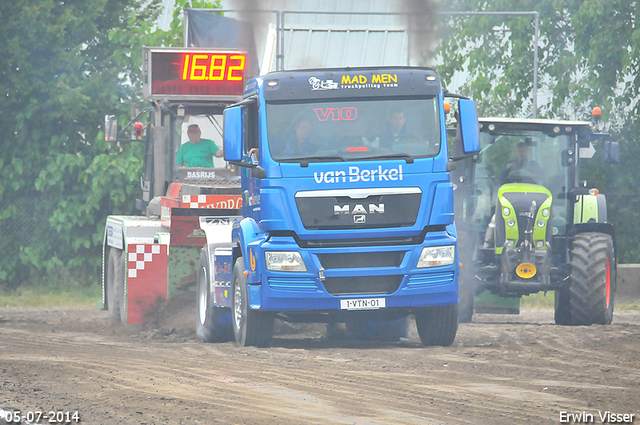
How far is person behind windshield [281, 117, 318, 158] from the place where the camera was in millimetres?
10031

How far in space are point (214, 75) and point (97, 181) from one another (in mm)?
5877

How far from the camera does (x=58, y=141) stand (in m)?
19.7

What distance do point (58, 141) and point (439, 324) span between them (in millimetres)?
11332

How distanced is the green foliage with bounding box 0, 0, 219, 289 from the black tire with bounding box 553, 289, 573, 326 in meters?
8.89

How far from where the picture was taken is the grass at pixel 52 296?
60.8ft

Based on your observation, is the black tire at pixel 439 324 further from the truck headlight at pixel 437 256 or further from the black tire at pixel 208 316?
the black tire at pixel 208 316

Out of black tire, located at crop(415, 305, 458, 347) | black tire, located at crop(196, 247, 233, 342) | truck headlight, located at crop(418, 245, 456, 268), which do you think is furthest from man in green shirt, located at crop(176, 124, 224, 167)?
truck headlight, located at crop(418, 245, 456, 268)

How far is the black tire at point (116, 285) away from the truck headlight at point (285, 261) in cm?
444

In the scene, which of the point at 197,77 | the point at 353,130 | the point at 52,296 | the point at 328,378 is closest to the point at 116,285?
the point at 197,77

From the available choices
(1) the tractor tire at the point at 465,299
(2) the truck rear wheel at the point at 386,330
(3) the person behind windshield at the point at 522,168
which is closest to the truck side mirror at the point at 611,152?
(3) the person behind windshield at the point at 522,168

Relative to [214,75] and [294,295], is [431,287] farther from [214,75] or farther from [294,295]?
[214,75]

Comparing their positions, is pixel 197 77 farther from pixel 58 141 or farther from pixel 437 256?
pixel 58 141

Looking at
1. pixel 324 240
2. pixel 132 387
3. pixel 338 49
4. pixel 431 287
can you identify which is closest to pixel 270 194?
pixel 324 240

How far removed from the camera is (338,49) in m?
14.0
